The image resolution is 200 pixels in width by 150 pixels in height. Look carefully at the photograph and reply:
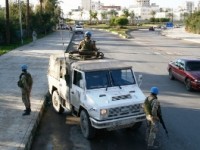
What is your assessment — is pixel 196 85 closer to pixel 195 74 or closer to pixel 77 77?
pixel 195 74

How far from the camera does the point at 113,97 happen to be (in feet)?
32.8

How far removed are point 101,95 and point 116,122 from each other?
874 mm

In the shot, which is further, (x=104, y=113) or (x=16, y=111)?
(x=16, y=111)

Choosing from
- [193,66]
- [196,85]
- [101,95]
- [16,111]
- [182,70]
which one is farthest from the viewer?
[182,70]

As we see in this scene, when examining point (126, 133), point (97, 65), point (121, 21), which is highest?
point (121, 21)

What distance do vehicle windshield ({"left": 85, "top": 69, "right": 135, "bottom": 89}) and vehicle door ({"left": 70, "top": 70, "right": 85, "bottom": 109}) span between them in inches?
8.8

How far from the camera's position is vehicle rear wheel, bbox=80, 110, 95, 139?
33.1 ft

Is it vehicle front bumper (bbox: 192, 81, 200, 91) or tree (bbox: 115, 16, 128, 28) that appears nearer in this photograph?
vehicle front bumper (bbox: 192, 81, 200, 91)

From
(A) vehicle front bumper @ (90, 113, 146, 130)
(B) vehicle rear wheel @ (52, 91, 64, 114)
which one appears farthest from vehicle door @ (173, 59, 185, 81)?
(A) vehicle front bumper @ (90, 113, 146, 130)

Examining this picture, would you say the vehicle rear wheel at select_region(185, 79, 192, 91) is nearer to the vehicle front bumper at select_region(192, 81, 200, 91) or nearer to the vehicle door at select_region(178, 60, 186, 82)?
the vehicle front bumper at select_region(192, 81, 200, 91)

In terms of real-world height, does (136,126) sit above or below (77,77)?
below

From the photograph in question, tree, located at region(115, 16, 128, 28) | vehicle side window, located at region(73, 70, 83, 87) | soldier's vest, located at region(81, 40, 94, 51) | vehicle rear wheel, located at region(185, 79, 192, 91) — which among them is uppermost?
tree, located at region(115, 16, 128, 28)

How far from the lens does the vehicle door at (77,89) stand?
34.7 ft

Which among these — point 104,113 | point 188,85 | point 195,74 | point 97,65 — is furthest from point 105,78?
point 195,74
